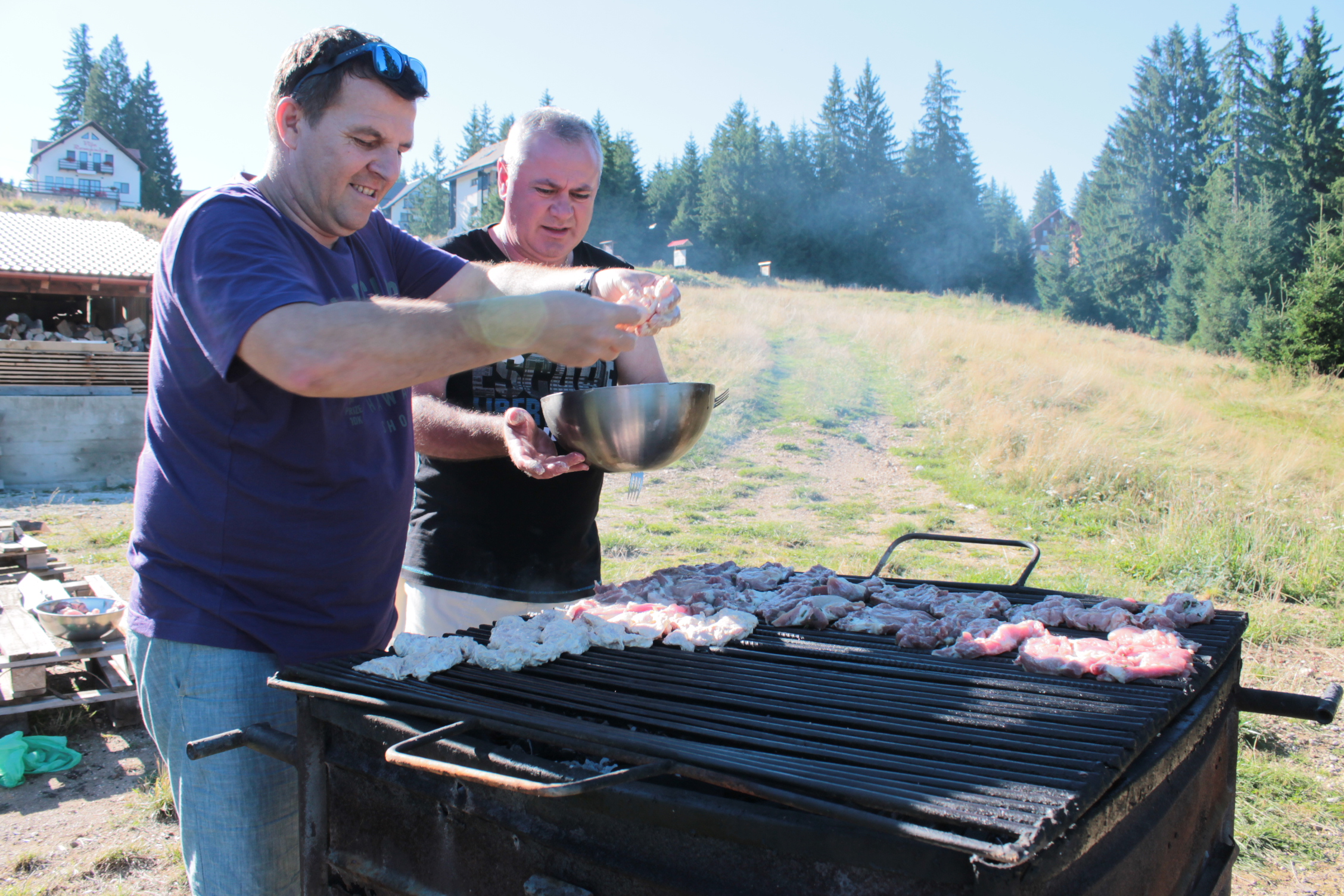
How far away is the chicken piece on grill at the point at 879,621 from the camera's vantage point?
2.25 m

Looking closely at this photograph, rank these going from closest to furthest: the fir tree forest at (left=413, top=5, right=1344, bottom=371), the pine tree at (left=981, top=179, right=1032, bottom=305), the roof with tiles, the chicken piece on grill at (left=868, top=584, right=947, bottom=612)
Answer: the chicken piece on grill at (left=868, top=584, right=947, bottom=612)
the roof with tiles
the fir tree forest at (left=413, top=5, right=1344, bottom=371)
the pine tree at (left=981, top=179, right=1032, bottom=305)

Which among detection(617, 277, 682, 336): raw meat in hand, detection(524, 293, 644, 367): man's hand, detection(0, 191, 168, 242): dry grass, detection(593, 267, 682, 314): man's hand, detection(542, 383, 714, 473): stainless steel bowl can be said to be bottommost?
detection(542, 383, 714, 473): stainless steel bowl

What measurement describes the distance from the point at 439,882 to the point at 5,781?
380 cm

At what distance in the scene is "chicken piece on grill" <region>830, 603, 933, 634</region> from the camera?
225 centimetres

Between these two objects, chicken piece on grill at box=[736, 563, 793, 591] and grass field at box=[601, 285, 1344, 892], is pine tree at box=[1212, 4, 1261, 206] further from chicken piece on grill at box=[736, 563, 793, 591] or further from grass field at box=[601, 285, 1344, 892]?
chicken piece on grill at box=[736, 563, 793, 591]

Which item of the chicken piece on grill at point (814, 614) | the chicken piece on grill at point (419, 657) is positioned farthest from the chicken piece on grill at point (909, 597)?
the chicken piece on grill at point (419, 657)

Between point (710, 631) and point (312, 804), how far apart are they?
96 cm

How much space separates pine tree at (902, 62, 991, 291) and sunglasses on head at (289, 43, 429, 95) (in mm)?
47590

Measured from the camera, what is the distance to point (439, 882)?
1.52 meters

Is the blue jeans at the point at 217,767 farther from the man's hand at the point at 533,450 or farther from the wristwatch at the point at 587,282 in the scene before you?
the wristwatch at the point at 587,282

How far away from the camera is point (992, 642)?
6.82 feet

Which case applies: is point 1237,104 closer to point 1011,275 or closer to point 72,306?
point 1011,275

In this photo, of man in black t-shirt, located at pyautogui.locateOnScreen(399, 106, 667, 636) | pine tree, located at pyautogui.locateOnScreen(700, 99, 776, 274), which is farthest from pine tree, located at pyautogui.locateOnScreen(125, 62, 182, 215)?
man in black t-shirt, located at pyautogui.locateOnScreen(399, 106, 667, 636)

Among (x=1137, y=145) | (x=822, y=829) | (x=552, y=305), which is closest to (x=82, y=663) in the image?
(x=552, y=305)
